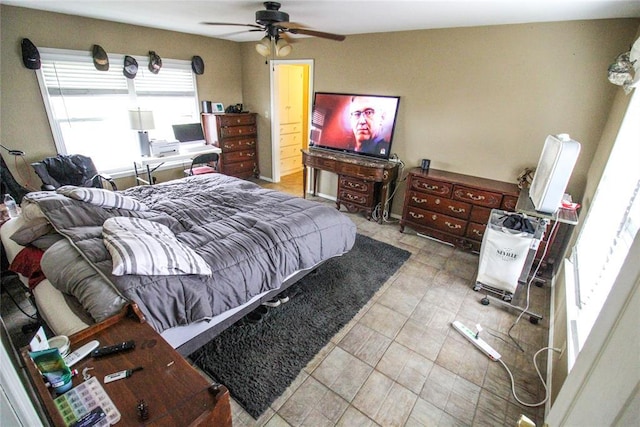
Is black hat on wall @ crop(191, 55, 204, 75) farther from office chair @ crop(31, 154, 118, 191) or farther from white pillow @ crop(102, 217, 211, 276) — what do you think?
white pillow @ crop(102, 217, 211, 276)

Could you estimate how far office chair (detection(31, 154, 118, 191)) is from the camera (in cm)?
324

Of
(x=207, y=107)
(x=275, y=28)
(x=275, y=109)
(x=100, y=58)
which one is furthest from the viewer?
(x=275, y=109)

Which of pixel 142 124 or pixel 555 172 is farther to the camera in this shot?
pixel 142 124

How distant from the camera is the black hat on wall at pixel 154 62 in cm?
417

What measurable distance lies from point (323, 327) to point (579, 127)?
3064 mm

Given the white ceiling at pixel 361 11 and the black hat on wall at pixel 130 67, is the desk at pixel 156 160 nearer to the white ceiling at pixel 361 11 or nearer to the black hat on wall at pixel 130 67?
the black hat on wall at pixel 130 67

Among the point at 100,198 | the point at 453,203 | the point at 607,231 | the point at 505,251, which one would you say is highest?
the point at 607,231

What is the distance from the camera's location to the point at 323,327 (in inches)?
88.7

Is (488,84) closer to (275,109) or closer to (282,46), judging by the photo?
(282,46)

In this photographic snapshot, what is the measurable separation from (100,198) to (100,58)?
2590 mm

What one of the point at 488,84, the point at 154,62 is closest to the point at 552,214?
the point at 488,84

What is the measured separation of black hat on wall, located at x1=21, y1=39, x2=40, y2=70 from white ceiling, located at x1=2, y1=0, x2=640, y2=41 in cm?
36

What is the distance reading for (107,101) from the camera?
396 cm

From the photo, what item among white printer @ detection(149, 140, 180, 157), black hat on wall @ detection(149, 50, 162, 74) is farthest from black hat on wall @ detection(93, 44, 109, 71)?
white printer @ detection(149, 140, 180, 157)
